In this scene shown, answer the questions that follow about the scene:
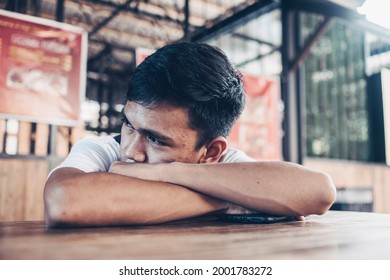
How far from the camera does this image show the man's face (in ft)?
4.25

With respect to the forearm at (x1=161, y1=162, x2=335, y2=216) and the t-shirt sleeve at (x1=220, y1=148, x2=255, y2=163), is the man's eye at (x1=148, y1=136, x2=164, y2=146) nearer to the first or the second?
the forearm at (x1=161, y1=162, x2=335, y2=216)

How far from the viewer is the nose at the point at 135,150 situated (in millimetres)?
1318

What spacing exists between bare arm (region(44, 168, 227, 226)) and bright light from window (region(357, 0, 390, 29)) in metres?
→ 2.11

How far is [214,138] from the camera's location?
1.52m

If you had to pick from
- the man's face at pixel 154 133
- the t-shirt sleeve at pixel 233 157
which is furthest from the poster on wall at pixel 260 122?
the man's face at pixel 154 133

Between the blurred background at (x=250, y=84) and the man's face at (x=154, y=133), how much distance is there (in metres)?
1.75

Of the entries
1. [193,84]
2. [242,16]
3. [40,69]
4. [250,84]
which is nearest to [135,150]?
[193,84]

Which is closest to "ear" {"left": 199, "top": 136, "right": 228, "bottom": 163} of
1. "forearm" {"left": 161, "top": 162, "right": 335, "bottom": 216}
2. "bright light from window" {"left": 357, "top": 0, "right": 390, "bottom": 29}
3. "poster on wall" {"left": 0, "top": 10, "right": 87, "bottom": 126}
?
"forearm" {"left": 161, "top": 162, "right": 335, "bottom": 216}

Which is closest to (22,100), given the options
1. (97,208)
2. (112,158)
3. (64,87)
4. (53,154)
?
(64,87)

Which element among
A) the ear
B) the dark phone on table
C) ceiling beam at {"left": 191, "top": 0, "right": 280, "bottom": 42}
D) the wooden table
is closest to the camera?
the wooden table

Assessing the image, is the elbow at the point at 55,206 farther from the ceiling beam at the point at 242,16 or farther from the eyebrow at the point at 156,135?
the ceiling beam at the point at 242,16

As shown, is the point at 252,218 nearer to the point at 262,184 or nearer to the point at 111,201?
the point at 262,184
